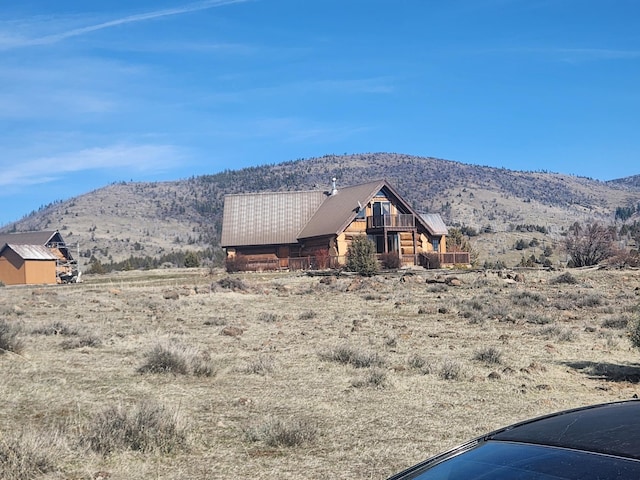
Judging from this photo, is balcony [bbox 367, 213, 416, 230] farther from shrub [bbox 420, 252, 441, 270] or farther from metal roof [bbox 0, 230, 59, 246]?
metal roof [bbox 0, 230, 59, 246]

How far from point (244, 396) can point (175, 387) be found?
120 cm

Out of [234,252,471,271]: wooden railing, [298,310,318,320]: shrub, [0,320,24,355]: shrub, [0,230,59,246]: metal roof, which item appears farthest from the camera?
[0,230,59,246]: metal roof

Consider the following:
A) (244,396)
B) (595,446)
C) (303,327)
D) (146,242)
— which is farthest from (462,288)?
(146,242)

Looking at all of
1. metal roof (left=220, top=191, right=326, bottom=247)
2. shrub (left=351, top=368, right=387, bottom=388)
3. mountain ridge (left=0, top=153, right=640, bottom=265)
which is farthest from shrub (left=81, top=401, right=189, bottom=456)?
mountain ridge (left=0, top=153, right=640, bottom=265)

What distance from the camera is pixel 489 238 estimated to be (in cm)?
8712

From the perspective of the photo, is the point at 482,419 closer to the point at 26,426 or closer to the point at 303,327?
the point at 26,426

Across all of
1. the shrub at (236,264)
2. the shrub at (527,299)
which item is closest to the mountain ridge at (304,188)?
the shrub at (236,264)

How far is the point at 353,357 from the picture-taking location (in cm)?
1288

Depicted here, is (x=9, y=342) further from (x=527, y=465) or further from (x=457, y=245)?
(x=457, y=245)

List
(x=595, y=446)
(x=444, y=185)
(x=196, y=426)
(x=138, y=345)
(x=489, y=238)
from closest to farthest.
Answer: (x=595, y=446)
(x=196, y=426)
(x=138, y=345)
(x=489, y=238)
(x=444, y=185)

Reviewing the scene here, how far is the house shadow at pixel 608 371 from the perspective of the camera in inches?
473

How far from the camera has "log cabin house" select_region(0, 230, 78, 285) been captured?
54.1m

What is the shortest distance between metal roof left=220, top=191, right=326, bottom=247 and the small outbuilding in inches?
603

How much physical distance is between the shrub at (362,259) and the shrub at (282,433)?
1152 inches
